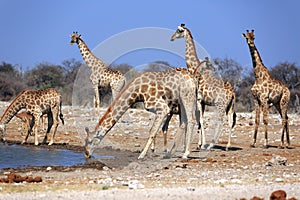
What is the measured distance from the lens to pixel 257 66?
1670 cm

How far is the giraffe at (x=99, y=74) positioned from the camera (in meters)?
19.2

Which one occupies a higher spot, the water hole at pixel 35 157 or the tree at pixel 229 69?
the tree at pixel 229 69

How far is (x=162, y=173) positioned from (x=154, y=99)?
2.17 meters

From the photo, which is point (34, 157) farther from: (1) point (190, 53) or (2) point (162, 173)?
(1) point (190, 53)

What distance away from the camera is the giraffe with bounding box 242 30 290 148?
52.9ft

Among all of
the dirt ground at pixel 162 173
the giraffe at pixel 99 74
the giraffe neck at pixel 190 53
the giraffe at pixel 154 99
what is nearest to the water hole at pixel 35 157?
the dirt ground at pixel 162 173

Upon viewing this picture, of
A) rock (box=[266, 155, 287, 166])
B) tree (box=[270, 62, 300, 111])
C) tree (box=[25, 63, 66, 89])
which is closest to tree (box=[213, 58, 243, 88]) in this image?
tree (box=[270, 62, 300, 111])

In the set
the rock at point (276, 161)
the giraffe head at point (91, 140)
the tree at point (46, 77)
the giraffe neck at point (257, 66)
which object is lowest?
the rock at point (276, 161)

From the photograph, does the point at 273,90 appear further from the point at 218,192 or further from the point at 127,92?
the point at 218,192

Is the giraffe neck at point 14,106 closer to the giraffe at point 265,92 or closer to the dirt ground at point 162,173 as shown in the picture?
the dirt ground at point 162,173

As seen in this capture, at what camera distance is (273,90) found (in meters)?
16.2

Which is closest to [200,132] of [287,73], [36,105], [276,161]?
[276,161]

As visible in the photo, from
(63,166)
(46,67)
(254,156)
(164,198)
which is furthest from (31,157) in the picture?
(46,67)

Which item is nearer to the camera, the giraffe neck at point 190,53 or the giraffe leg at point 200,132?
the giraffe leg at point 200,132
